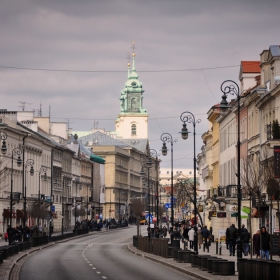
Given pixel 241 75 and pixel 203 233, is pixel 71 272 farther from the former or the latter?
pixel 241 75

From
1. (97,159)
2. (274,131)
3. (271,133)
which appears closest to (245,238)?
(274,131)

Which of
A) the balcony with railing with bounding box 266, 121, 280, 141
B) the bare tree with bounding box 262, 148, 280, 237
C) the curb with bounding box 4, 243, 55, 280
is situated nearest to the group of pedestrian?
the bare tree with bounding box 262, 148, 280, 237

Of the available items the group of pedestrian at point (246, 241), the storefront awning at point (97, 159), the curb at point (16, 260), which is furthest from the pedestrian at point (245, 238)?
the storefront awning at point (97, 159)

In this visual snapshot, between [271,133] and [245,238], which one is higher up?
[271,133]

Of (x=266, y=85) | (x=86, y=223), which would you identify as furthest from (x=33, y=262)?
(x=86, y=223)

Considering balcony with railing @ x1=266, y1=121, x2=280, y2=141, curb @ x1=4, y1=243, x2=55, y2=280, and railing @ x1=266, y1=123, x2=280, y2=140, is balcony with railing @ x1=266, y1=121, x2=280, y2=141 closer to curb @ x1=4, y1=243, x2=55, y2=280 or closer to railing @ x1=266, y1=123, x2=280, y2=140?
railing @ x1=266, y1=123, x2=280, y2=140

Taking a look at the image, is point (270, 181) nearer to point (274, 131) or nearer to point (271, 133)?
point (274, 131)

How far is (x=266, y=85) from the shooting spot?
66.2 meters

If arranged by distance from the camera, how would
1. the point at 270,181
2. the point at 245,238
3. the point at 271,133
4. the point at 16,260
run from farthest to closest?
the point at 271,133, the point at 245,238, the point at 16,260, the point at 270,181

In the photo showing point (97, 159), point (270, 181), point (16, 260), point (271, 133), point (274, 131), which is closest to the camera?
point (270, 181)

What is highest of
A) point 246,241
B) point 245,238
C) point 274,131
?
point 274,131

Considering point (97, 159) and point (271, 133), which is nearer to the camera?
point (271, 133)

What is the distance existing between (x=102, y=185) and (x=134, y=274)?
157m

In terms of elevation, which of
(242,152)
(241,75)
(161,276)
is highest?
(241,75)
